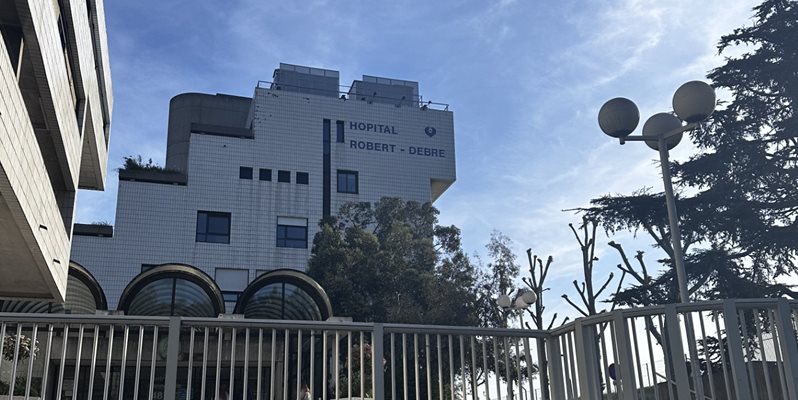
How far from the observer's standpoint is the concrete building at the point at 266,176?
142 ft

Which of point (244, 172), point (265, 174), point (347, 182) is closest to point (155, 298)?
point (244, 172)

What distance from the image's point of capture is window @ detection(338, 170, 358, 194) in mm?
48656

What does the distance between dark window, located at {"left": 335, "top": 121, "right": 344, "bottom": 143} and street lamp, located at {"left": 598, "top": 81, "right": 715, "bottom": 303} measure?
133 feet

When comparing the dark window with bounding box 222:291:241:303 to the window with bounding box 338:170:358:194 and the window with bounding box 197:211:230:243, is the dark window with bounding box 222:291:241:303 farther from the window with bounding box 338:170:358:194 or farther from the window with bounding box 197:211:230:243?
the window with bounding box 338:170:358:194

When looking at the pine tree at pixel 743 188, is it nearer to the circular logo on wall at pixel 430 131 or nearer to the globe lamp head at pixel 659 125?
the globe lamp head at pixel 659 125

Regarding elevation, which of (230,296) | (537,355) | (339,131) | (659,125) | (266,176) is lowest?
(537,355)

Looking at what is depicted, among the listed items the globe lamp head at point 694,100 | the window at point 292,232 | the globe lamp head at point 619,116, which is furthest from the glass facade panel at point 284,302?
the window at point 292,232

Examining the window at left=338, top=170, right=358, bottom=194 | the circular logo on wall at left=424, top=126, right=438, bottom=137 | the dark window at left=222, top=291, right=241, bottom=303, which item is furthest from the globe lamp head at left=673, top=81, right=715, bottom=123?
the circular logo on wall at left=424, top=126, right=438, bottom=137

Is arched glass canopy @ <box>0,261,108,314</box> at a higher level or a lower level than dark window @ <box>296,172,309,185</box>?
lower

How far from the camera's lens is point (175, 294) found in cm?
2434

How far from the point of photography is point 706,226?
25.9m

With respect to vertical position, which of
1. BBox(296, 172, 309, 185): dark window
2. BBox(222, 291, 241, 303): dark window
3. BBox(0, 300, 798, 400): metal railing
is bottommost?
BBox(0, 300, 798, 400): metal railing

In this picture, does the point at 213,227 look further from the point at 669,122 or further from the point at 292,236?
the point at 669,122

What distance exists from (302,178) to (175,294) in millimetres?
23901
